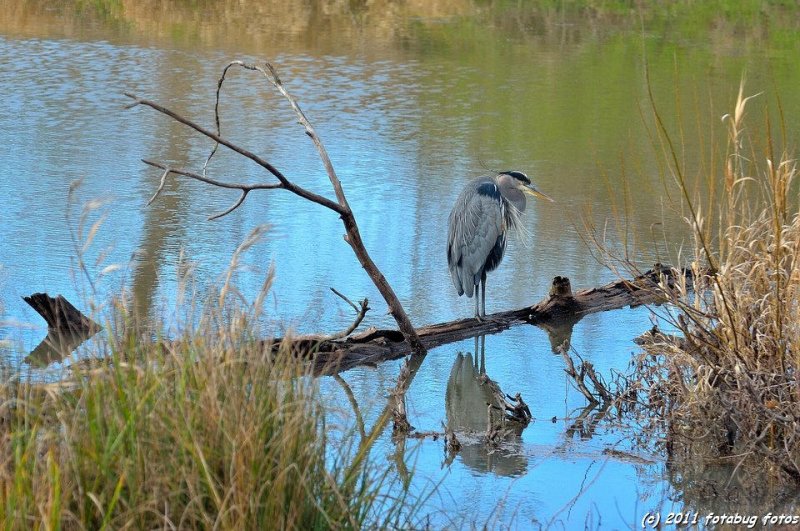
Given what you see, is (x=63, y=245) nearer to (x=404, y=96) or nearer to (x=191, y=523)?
(x=191, y=523)

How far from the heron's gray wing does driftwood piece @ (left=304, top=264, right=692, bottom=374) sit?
279 millimetres

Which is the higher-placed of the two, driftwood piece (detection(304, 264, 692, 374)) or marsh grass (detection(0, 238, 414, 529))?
marsh grass (detection(0, 238, 414, 529))

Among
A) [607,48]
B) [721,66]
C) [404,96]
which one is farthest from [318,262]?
[607,48]

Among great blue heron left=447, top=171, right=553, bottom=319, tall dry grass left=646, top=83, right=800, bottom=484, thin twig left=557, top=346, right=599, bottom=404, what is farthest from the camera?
great blue heron left=447, top=171, right=553, bottom=319

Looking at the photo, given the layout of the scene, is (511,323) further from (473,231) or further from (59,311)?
(59,311)

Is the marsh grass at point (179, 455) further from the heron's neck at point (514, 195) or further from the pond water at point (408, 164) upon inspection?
the heron's neck at point (514, 195)

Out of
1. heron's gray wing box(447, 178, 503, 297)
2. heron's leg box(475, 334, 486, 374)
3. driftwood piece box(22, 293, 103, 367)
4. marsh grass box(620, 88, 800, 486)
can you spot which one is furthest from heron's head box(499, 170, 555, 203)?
driftwood piece box(22, 293, 103, 367)

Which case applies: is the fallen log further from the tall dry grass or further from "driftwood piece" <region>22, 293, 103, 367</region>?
the tall dry grass

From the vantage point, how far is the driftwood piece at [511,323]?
16.3 feet

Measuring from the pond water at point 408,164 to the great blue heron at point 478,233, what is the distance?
0.24 m

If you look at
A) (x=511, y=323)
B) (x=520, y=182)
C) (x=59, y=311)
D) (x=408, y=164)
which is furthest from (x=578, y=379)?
(x=408, y=164)

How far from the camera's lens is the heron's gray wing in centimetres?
580

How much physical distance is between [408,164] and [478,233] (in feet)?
10.5

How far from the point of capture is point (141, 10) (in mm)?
16359
